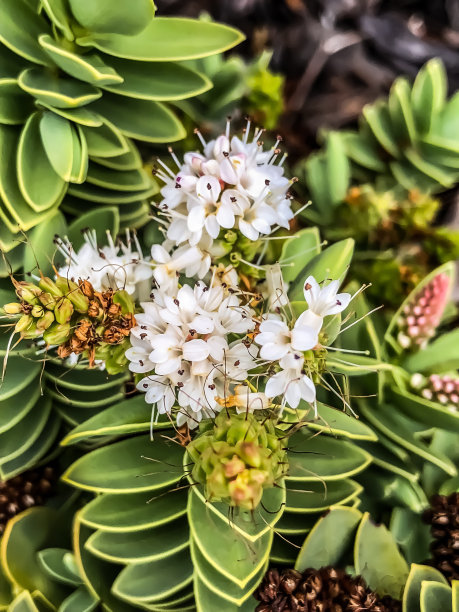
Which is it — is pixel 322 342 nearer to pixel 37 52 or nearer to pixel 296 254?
pixel 296 254

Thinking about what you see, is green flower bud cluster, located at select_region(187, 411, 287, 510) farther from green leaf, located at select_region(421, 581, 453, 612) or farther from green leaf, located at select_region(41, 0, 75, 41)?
green leaf, located at select_region(41, 0, 75, 41)

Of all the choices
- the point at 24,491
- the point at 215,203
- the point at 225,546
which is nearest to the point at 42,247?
the point at 215,203

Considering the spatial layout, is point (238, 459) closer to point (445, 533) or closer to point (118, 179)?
point (445, 533)

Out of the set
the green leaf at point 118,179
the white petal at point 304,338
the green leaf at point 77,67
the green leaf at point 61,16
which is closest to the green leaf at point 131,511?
the white petal at point 304,338

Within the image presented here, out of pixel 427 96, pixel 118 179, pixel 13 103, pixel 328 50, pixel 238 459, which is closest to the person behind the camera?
pixel 238 459

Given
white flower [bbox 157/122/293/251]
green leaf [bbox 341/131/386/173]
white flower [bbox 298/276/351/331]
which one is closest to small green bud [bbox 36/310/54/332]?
white flower [bbox 157/122/293/251]

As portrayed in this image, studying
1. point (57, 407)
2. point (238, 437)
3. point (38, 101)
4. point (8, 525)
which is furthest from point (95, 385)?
point (38, 101)
